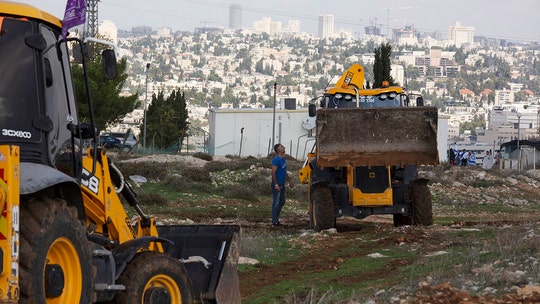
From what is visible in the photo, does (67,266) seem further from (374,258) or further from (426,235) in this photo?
(426,235)

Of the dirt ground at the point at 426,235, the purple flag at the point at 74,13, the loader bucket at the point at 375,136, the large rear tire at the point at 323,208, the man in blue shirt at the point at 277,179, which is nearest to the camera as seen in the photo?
the purple flag at the point at 74,13

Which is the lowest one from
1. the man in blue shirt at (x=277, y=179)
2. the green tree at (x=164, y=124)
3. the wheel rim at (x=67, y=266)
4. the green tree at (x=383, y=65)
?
the green tree at (x=164, y=124)

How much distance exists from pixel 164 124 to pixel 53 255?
59.1 meters

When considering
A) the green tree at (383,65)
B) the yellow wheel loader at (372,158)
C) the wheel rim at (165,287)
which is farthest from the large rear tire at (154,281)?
the green tree at (383,65)

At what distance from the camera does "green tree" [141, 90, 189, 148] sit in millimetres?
67500

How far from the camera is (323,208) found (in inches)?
846

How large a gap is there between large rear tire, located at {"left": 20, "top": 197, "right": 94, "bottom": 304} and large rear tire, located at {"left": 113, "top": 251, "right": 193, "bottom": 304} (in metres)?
0.83

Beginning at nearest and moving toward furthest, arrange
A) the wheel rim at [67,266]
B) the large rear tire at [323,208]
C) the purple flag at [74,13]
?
the wheel rim at [67,266]
the purple flag at [74,13]
the large rear tire at [323,208]

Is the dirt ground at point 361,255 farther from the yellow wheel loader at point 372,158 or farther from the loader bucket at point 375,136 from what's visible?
the loader bucket at point 375,136

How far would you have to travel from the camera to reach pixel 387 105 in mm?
23125

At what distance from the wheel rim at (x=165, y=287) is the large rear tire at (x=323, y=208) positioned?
11.4 metres

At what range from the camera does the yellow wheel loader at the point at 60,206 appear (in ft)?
26.0

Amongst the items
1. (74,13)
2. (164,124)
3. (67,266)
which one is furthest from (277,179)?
(164,124)

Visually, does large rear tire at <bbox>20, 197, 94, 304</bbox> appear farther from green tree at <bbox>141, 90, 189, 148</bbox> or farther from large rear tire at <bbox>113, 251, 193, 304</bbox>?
green tree at <bbox>141, 90, 189, 148</bbox>
